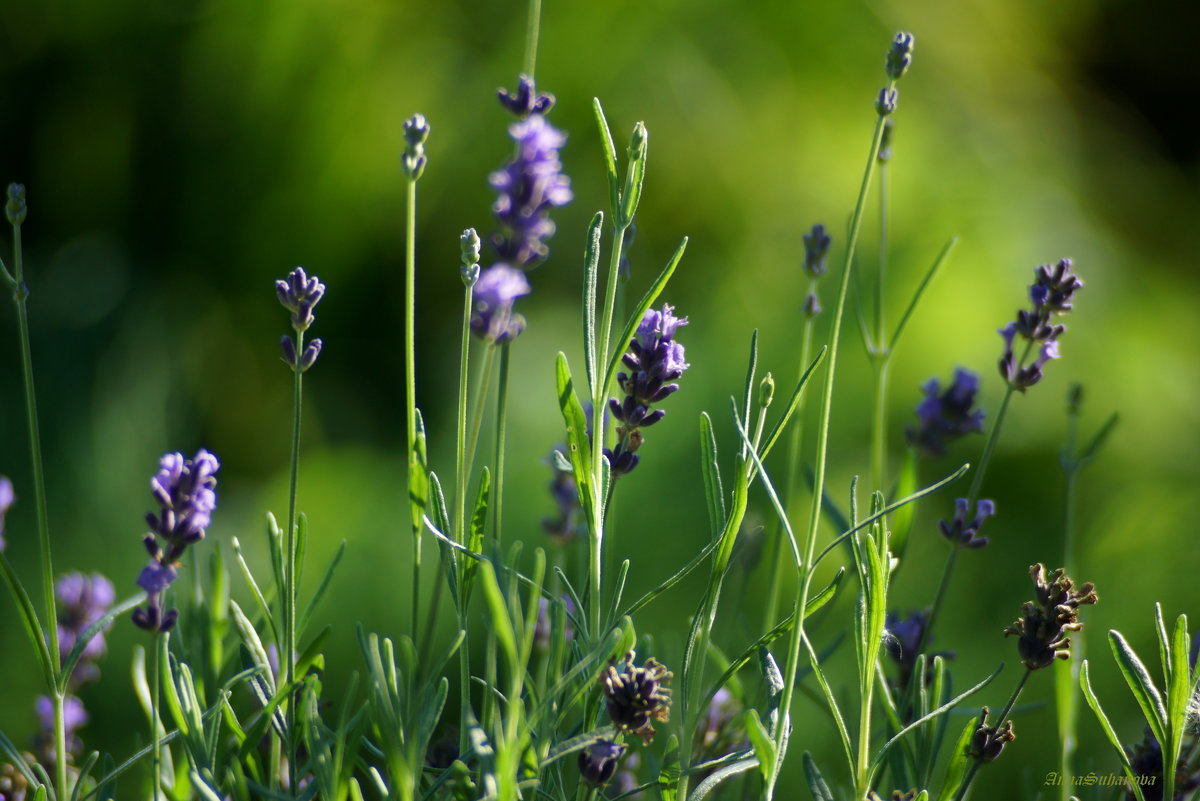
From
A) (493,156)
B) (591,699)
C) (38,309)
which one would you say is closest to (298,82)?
(493,156)

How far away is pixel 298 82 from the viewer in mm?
1506

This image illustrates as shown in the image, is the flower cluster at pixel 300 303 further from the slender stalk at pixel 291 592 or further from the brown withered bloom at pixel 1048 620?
the brown withered bloom at pixel 1048 620

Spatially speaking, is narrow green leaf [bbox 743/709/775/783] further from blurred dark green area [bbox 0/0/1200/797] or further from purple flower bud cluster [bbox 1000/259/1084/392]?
blurred dark green area [bbox 0/0/1200/797]

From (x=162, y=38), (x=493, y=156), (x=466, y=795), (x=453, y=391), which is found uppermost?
(x=162, y=38)

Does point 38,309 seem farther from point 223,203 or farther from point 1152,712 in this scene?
point 1152,712

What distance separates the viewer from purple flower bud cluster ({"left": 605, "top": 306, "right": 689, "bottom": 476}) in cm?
30

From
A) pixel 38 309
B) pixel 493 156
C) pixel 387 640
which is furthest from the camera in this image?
pixel 493 156

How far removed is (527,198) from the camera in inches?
9.5

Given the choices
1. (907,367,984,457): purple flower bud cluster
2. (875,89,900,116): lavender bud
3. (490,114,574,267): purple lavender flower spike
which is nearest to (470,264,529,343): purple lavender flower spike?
(490,114,574,267): purple lavender flower spike

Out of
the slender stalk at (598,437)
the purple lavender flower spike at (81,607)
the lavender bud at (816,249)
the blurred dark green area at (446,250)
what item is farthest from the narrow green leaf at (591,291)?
the blurred dark green area at (446,250)

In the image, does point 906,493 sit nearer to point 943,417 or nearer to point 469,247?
point 943,417

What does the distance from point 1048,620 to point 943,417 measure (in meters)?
0.15

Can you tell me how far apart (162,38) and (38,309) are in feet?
1.36

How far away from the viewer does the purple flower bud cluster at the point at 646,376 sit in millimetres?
295
